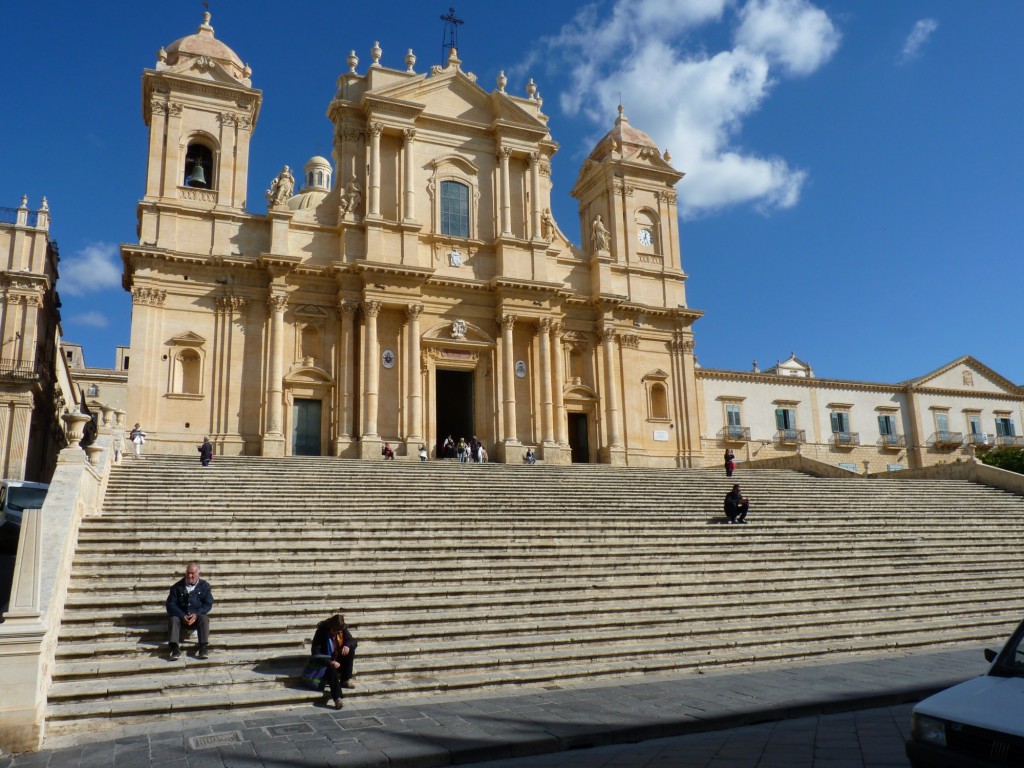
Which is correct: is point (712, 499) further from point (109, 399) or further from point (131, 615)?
point (109, 399)

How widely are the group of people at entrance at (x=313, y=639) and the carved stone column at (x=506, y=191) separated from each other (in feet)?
69.8

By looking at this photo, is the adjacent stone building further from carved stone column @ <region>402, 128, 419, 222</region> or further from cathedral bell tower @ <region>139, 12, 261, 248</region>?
carved stone column @ <region>402, 128, 419, 222</region>

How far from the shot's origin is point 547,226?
99.3 ft

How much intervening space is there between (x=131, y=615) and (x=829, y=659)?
9310 millimetres

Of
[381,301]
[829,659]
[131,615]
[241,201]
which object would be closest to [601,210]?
[381,301]

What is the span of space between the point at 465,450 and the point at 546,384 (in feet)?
14.1

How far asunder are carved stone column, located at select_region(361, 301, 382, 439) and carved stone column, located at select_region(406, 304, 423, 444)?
107 cm

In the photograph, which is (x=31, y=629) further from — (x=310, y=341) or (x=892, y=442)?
(x=892, y=442)

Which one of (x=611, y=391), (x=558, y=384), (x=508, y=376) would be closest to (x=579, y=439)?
(x=611, y=391)

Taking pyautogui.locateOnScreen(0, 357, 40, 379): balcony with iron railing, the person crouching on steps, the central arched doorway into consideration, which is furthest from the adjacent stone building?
the person crouching on steps

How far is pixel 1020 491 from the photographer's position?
74.9ft

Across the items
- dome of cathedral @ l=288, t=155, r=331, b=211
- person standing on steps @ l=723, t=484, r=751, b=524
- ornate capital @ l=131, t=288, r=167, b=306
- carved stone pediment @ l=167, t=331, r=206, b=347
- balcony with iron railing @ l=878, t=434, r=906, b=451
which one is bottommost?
person standing on steps @ l=723, t=484, r=751, b=524

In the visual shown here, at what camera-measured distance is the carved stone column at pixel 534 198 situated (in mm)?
29594

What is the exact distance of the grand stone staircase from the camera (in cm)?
938
